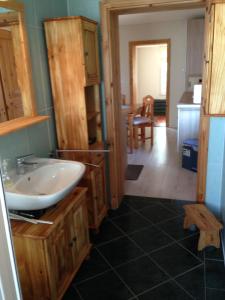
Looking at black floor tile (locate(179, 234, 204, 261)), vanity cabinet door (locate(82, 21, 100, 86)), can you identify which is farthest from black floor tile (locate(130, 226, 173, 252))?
vanity cabinet door (locate(82, 21, 100, 86))

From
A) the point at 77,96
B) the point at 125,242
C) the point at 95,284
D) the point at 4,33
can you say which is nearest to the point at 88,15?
the point at 77,96

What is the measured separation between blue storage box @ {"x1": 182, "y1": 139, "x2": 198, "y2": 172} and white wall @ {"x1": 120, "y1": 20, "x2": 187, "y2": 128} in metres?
2.63

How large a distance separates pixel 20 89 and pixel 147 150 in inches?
135

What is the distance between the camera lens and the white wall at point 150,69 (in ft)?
28.8

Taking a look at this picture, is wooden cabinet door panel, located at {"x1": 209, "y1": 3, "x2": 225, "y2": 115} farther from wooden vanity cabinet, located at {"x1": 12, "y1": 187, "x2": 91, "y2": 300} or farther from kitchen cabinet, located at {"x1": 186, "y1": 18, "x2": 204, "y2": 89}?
kitchen cabinet, located at {"x1": 186, "y1": 18, "x2": 204, "y2": 89}

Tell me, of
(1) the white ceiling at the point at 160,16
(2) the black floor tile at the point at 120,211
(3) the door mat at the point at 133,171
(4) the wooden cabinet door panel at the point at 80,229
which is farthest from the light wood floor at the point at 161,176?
(1) the white ceiling at the point at 160,16

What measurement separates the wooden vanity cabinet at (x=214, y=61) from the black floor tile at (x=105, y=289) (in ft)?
4.94

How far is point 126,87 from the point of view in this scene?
6.86 metres

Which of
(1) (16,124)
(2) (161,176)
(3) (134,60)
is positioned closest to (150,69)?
(3) (134,60)

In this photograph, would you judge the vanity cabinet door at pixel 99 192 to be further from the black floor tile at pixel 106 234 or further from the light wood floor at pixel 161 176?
the light wood floor at pixel 161 176

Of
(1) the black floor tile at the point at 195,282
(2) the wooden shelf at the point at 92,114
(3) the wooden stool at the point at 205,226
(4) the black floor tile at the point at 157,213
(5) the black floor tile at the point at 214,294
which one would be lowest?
(5) the black floor tile at the point at 214,294

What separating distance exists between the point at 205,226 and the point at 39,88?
1772 millimetres

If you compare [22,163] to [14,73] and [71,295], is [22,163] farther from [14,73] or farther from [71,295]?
[71,295]

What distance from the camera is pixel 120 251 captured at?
234 centimetres
